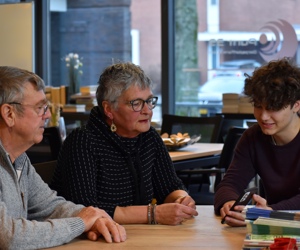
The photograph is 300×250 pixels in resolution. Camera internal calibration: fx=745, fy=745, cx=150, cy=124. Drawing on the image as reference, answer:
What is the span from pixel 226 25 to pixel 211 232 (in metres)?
5.60

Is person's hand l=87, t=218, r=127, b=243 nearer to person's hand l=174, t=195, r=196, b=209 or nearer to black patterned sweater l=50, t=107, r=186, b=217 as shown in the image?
black patterned sweater l=50, t=107, r=186, b=217

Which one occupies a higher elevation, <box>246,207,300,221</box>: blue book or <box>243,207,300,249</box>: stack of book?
<box>246,207,300,221</box>: blue book

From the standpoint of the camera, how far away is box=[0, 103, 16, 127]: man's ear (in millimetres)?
2623

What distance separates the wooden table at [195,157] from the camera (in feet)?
17.0

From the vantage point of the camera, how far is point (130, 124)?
3.24 m

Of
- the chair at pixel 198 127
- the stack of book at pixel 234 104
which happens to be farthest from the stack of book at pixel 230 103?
the chair at pixel 198 127

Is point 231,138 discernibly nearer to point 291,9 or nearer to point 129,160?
point 129,160

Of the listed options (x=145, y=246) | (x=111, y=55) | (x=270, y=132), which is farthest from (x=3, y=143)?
(x=111, y=55)

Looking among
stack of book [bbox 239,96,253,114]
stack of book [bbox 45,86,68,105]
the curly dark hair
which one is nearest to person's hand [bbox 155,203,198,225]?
the curly dark hair

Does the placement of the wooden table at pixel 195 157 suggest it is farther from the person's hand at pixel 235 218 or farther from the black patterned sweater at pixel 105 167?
the person's hand at pixel 235 218

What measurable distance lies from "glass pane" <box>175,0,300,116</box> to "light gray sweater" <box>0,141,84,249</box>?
16.4 feet

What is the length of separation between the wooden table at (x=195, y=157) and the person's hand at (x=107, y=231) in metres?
2.48

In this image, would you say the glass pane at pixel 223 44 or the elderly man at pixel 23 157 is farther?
the glass pane at pixel 223 44

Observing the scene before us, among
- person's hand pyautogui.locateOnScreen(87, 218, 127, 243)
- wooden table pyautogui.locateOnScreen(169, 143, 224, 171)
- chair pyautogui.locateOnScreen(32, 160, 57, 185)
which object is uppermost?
chair pyautogui.locateOnScreen(32, 160, 57, 185)
